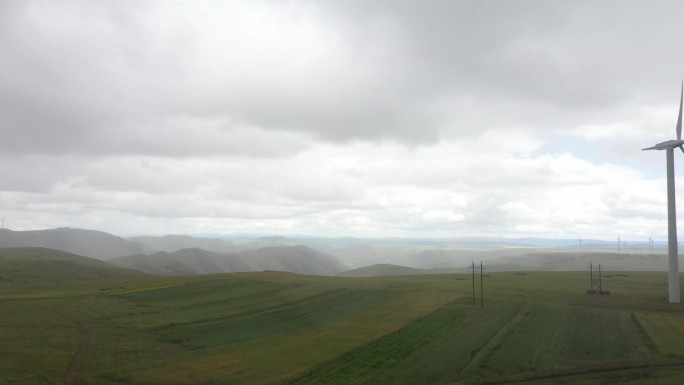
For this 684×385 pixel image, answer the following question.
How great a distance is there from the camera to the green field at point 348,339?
51.7 meters

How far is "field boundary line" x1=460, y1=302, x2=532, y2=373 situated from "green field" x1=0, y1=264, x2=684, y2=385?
220 millimetres

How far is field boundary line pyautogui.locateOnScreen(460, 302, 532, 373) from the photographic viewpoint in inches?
2140

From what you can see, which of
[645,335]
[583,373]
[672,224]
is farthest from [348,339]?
[672,224]

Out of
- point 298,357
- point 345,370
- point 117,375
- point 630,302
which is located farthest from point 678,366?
point 117,375

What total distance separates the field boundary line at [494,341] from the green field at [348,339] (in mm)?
220

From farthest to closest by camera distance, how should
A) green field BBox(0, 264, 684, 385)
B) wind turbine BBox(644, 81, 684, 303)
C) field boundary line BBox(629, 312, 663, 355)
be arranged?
wind turbine BBox(644, 81, 684, 303) → field boundary line BBox(629, 312, 663, 355) → green field BBox(0, 264, 684, 385)

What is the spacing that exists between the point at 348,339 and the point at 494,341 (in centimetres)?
2034

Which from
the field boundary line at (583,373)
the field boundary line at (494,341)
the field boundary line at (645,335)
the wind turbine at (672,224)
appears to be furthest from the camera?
the wind turbine at (672,224)

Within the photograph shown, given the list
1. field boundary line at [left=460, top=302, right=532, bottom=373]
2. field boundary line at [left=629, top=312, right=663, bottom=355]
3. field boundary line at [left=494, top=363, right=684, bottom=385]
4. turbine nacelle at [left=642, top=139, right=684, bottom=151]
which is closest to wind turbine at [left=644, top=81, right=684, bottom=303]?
turbine nacelle at [left=642, top=139, right=684, bottom=151]

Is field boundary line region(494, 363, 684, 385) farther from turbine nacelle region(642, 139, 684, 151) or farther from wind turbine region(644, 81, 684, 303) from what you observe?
turbine nacelle region(642, 139, 684, 151)

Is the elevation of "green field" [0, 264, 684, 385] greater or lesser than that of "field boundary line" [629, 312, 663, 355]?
lesser

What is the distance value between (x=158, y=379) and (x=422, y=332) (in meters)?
38.4

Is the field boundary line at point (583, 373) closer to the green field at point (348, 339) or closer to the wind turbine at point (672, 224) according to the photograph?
the green field at point (348, 339)

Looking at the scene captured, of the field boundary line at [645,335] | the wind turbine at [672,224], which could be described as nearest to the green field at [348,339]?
the field boundary line at [645,335]
